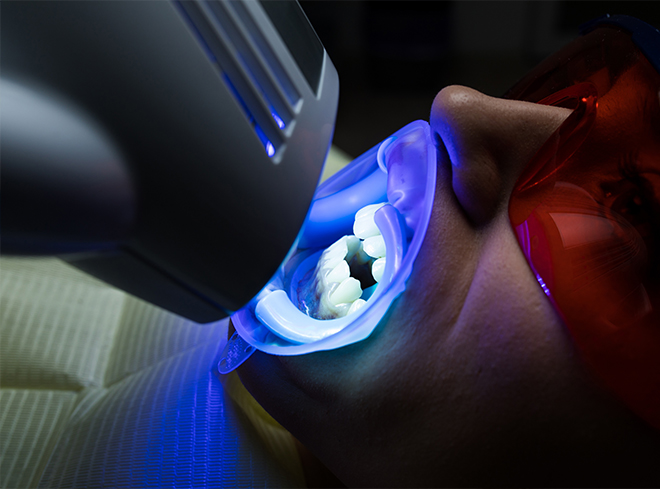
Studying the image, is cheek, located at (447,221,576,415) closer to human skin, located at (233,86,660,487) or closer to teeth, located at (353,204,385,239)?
human skin, located at (233,86,660,487)

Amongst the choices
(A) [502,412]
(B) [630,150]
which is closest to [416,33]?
(B) [630,150]

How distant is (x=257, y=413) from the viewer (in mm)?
646

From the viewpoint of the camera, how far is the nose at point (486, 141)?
1.41 feet

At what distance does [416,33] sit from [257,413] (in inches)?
52.2

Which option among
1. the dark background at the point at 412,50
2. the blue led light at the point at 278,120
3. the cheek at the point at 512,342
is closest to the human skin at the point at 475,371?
the cheek at the point at 512,342

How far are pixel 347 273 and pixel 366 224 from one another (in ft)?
0.18

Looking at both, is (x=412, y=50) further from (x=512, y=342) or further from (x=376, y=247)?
(x=512, y=342)

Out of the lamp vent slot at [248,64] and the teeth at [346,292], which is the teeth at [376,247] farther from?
the lamp vent slot at [248,64]

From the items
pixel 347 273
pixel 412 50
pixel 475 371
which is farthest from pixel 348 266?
pixel 412 50

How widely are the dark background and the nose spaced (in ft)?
3.46

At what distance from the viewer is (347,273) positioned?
51cm

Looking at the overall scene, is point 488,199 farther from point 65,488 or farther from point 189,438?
point 65,488

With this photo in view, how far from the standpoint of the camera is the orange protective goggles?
39cm

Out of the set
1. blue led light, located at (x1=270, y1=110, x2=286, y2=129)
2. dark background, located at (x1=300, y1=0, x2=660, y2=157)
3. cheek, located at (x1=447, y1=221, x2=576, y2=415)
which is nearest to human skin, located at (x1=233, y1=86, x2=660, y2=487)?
cheek, located at (x1=447, y1=221, x2=576, y2=415)
